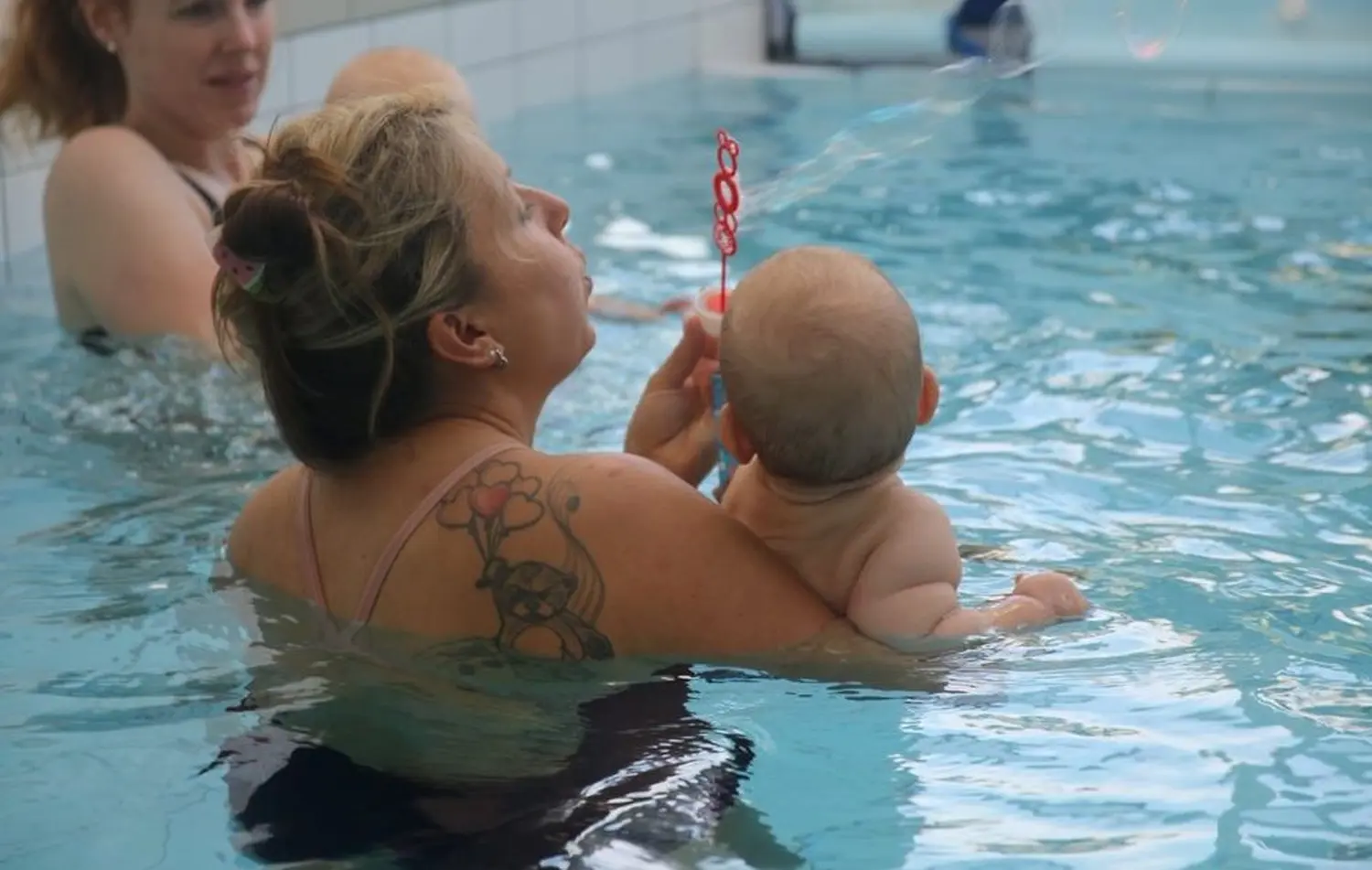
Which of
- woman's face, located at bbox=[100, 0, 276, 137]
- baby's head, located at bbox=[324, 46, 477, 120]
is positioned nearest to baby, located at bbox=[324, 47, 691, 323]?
baby's head, located at bbox=[324, 46, 477, 120]

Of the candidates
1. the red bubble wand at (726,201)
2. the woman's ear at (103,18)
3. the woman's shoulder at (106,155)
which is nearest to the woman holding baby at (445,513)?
the red bubble wand at (726,201)

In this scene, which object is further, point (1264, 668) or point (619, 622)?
point (1264, 668)

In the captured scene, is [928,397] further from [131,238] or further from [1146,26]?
[1146,26]

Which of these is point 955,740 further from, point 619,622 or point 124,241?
point 124,241

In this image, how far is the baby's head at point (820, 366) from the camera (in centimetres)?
233

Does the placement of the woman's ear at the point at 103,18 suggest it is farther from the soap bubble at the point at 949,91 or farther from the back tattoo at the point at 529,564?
the back tattoo at the point at 529,564

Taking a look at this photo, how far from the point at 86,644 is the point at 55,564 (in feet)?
1.38

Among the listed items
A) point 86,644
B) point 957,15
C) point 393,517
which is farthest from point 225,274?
point 957,15

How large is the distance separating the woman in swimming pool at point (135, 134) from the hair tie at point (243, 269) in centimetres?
185

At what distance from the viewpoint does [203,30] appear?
13.8ft

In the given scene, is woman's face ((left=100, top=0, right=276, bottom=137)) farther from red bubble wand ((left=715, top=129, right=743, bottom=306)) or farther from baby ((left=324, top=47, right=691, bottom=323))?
red bubble wand ((left=715, top=129, right=743, bottom=306))

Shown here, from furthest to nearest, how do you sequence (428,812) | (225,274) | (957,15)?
(957,15) → (225,274) → (428,812)

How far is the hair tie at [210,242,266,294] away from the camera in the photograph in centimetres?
230

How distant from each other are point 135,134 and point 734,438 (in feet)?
7.61
